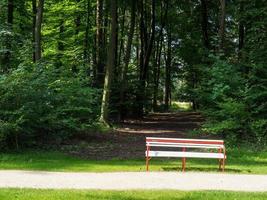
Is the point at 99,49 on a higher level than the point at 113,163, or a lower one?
higher

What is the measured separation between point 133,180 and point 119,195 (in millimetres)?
2043

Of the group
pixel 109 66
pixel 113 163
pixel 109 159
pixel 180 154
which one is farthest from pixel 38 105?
pixel 109 66

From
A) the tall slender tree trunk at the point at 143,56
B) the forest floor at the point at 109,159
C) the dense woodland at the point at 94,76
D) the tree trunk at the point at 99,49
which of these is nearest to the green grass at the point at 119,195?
the forest floor at the point at 109,159

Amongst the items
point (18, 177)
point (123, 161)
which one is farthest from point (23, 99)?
point (18, 177)

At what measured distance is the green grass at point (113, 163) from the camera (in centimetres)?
1435

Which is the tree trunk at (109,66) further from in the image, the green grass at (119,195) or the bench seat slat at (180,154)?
the green grass at (119,195)

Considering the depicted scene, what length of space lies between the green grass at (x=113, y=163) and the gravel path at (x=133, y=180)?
876 mm

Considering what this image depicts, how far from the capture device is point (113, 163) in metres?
15.6

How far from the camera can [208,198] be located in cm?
1021

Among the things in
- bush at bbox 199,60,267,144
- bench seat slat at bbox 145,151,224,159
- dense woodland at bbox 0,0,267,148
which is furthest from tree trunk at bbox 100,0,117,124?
bench seat slat at bbox 145,151,224,159

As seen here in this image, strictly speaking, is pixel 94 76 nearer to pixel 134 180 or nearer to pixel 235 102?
pixel 235 102

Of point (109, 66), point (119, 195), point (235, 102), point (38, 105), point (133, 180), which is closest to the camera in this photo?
point (119, 195)

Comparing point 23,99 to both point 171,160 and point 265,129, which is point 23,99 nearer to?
point 171,160

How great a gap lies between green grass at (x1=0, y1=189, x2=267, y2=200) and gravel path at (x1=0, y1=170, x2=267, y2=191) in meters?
0.60
